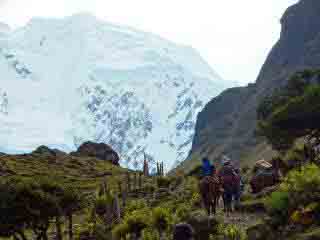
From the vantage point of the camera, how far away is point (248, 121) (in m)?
198

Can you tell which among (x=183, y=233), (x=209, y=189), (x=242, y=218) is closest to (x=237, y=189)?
(x=209, y=189)

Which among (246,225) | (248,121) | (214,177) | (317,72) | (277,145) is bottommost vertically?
(246,225)

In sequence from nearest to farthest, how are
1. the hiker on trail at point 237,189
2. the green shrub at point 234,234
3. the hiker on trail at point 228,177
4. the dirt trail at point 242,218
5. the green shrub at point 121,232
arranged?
1. the green shrub at point 234,234
2. the dirt trail at point 242,218
3. the hiker on trail at point 228,177
4. the hiker on trail at point 237,189
5. the green shrub at point 121,232

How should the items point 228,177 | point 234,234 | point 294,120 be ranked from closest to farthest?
point 234,234, point 228,177, point 294,120

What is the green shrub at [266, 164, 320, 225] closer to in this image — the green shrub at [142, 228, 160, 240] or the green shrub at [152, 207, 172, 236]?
the green shrub at [142, 228, 160, 240]

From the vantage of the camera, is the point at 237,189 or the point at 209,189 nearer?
the point at 209,189

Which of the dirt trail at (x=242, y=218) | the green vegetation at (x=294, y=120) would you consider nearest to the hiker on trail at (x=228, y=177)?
the dirt trail at (x=242, y=218)

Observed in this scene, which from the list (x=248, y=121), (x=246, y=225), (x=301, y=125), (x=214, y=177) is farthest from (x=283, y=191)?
(x=248, y=121)

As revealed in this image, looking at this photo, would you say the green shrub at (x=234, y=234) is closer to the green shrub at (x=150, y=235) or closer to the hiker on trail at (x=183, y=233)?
the green shrub at (x=150, y=235)

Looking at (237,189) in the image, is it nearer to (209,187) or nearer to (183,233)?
(209,187)

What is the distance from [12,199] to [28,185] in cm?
173

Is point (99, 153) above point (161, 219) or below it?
above

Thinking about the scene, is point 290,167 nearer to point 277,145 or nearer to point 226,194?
point 226,194

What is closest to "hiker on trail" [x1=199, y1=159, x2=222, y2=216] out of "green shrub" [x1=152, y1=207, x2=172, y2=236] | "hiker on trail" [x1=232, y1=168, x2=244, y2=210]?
"hiker on trail" [x1=232, y1=168, x2=244, y2=210]
